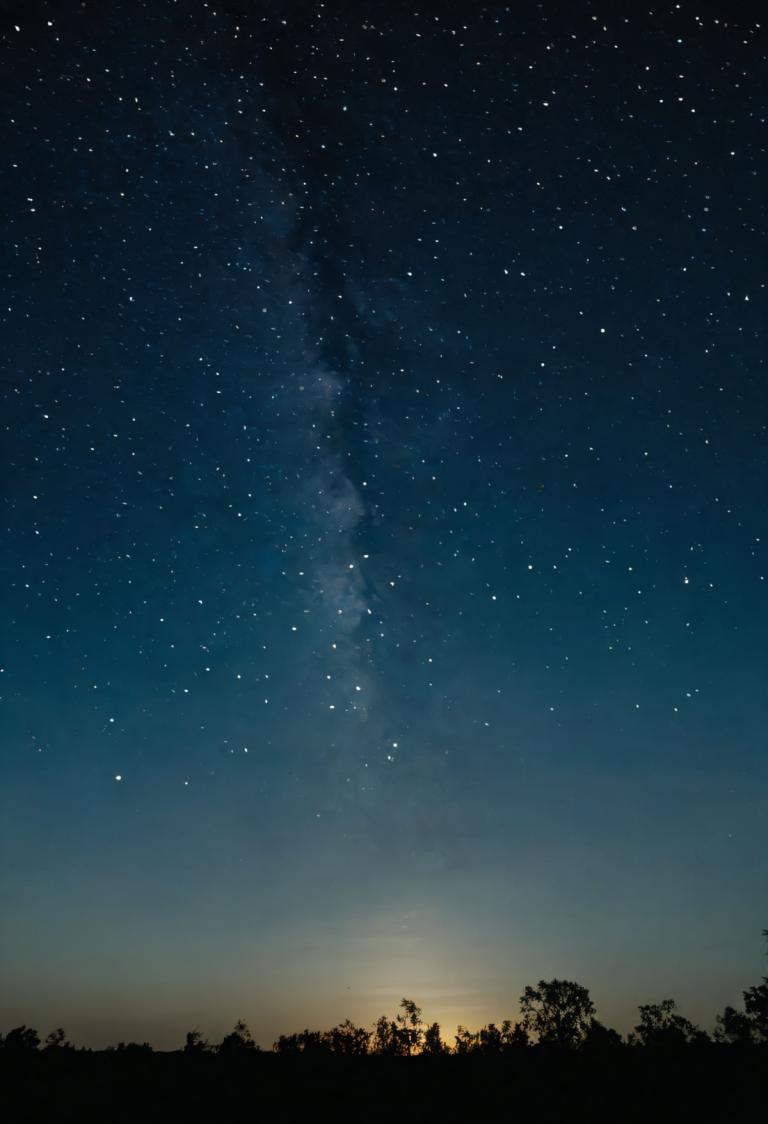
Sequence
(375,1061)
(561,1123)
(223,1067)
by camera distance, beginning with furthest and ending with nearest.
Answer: (375,1061)
(223,1067)
(561,1123)

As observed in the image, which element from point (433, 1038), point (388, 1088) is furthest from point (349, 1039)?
point (388, 1088)

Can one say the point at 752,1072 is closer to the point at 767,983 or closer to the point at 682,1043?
the point at 682,1043

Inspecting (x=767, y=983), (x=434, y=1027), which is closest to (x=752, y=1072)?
(x=767, y=983)

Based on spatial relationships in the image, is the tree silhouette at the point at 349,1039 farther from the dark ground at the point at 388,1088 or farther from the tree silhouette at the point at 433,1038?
the dark ground at the point at 388,1088

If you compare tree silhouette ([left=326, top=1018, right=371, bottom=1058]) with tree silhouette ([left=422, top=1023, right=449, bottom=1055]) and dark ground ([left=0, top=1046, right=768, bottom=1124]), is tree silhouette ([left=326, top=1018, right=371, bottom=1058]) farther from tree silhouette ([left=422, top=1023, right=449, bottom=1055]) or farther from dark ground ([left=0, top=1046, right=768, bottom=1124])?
dark ground ([left=0, top=1046, right=768, bottom=1124])

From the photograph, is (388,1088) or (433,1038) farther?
(433,1038)

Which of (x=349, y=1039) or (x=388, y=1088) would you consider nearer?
(x=388, y=1088)

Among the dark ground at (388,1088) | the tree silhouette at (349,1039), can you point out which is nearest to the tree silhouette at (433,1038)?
the tree silhouette at (349,1039)

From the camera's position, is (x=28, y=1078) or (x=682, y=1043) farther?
(x=682, y=1043)

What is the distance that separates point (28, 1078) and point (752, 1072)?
2053cm

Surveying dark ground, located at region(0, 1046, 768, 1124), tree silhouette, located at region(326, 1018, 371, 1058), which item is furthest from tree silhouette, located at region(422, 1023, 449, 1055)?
dark ground, located at region(0, 1046, 768, 1124)

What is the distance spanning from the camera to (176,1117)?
1786 cm

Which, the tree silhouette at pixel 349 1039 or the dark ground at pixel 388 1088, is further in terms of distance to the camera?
the tree silhouette at pixel 349 1039

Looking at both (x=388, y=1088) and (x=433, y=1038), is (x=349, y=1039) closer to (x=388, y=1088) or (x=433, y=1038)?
(x=433, y=1038)
